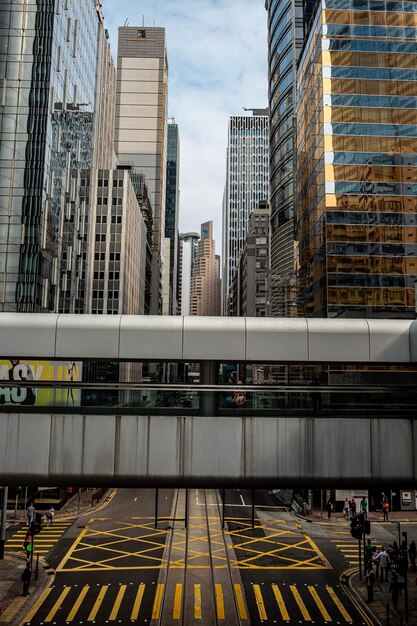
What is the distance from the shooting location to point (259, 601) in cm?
2077

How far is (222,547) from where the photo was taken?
1091 inches

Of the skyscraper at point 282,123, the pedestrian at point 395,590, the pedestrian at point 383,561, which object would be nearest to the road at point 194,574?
the pedestrian at point 395,590

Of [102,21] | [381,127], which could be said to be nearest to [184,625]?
[381,127]

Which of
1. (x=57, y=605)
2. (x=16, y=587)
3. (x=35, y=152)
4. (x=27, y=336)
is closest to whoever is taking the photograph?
(x=27, y=336)

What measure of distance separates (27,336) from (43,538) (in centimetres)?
2406

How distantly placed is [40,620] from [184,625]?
5.31 meters

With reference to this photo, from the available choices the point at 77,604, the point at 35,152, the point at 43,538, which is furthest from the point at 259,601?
the point at 35,152

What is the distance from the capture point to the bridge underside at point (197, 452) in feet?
33.2

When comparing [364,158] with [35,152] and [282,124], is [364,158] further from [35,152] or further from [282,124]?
[282,124]

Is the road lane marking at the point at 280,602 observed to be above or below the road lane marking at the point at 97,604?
above

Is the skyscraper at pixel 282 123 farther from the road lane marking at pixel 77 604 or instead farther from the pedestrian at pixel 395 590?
the road lane marking at pixel 77 604

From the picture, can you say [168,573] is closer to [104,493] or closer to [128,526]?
[128,526]

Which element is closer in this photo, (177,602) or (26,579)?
(177,602)

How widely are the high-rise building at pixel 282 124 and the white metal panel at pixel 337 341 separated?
58.1 meters
